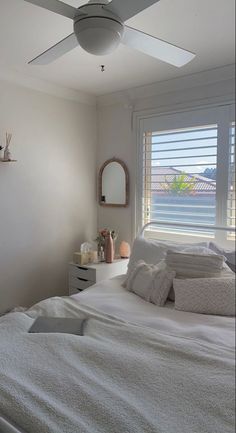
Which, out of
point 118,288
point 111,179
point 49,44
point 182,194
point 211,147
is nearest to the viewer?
point 49,44

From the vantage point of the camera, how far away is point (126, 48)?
7.68 ft

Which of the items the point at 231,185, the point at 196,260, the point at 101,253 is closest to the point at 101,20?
the point at 196,260

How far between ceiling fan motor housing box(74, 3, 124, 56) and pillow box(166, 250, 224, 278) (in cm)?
144

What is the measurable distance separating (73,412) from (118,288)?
146cm

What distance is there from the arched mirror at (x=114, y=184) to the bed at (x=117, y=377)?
5.79 ft

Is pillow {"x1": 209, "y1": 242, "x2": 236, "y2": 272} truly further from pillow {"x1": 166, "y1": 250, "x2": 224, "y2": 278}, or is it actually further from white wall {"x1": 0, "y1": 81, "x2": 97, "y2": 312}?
white wall {"x1": 0, "y1": 81, "x2": 97, "y2": 312}

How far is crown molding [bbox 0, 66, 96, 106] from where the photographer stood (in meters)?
2.83

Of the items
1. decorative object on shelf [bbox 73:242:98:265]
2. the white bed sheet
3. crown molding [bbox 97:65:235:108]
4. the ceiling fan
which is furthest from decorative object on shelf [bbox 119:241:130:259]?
the ceiling fan

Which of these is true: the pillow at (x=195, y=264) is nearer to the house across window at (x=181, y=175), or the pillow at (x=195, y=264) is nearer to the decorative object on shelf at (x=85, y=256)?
the house across window at (x=181, y=175)

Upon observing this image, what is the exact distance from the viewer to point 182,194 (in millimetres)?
3025

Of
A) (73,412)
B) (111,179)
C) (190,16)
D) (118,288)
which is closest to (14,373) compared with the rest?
(73,412)

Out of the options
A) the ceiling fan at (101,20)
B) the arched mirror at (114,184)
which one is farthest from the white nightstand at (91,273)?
the ceiling fan at (101,20)

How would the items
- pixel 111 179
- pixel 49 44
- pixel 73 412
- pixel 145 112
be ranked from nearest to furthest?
1. pixel 73 412
2. pixel 49 44
3. pixel 145 112
4. pixel 111 179

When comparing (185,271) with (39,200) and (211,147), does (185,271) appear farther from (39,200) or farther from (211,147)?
(39,200)
